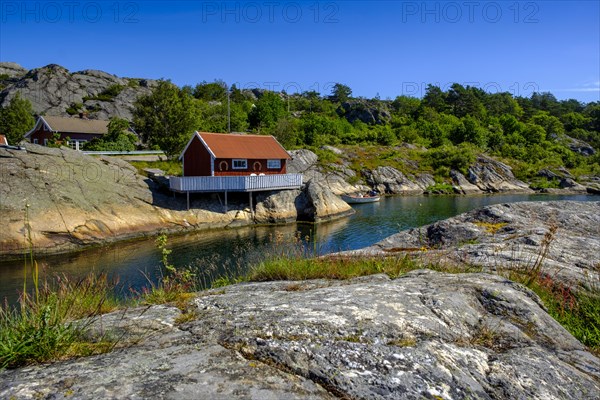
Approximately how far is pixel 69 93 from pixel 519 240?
11165 centimetres

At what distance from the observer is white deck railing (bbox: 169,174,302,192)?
35.2m

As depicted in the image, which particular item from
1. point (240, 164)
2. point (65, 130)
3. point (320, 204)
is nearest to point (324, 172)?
point (320, 204)

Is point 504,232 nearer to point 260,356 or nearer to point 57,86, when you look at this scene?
point 260,356

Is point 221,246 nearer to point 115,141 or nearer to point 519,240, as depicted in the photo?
point 519,240

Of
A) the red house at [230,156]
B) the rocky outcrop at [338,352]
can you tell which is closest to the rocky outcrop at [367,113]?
the red house at [230,156]

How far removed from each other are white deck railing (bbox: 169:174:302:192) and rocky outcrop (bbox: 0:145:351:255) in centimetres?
129

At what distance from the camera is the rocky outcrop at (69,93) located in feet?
299

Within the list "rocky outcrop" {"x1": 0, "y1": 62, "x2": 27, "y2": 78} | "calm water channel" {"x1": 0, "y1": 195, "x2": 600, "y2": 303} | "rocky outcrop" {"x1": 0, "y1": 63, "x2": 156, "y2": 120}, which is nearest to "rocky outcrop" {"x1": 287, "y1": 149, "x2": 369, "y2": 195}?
"calm water channel" {"x1": 0, "y1": 195, "x2": 600, "y2": 303}

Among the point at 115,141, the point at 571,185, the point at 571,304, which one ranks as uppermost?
the point at 115,141

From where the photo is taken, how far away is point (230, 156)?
3881 centimetres

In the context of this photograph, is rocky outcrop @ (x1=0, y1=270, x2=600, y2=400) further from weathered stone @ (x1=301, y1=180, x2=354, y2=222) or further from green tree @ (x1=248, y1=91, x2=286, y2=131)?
green tree @ (x1=248, y1=91, x2=286, y2=131)

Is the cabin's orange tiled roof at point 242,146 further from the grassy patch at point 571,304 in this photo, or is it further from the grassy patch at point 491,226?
the grassy patch at point 571,304

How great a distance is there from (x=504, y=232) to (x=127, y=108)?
10018cm

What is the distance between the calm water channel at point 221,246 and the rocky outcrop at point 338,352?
889 centimetres
